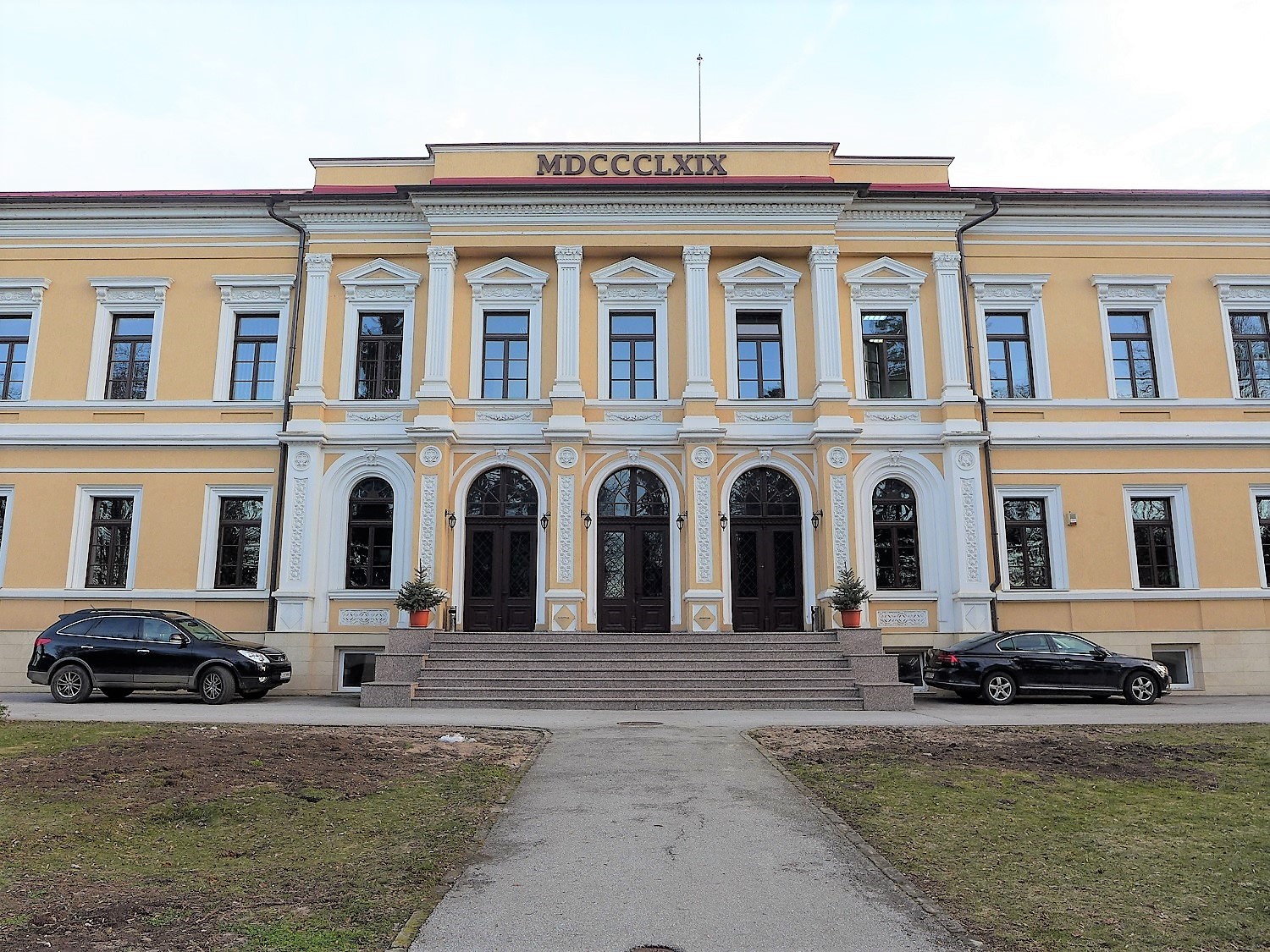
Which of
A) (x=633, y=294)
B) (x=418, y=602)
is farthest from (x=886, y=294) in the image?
(x=418, y=602)

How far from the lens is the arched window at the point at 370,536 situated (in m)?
19.3

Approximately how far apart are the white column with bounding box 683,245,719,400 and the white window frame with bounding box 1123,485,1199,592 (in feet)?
30.6

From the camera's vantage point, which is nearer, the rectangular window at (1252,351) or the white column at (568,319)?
the white column at (568,319)

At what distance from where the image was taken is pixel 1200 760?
9305 millimetres

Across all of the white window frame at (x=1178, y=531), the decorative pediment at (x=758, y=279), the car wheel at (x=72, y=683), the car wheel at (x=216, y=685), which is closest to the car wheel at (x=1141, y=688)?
the white window frame at (x=1178, y=531)

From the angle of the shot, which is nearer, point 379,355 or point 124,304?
point 379,355

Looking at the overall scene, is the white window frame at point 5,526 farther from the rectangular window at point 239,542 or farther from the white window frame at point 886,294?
the white window frame at point 886,294

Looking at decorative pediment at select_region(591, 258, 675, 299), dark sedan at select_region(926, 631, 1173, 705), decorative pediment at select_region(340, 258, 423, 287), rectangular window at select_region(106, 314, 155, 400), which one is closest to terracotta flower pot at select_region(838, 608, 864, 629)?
dark sedan at select_region(926, 631, 1173, 705)

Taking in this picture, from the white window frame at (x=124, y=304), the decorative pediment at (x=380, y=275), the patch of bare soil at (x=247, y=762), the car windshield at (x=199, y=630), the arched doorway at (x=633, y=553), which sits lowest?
A: the patch of bare soil at (x=247, y=762)

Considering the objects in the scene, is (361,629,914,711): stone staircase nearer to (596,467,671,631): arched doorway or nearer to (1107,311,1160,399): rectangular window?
(596,467,671,631): arched doorway

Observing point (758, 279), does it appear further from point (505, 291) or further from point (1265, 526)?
point (1265, 526)

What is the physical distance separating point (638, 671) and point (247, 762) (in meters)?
8.55

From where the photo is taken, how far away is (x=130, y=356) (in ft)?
66.9

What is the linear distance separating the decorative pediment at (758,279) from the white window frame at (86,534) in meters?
13.6
